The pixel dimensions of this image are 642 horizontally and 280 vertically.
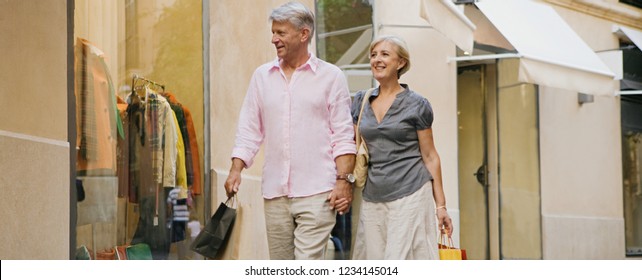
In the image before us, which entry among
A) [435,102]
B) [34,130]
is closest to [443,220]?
[34,130]

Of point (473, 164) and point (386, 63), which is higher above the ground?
point (386, 63)

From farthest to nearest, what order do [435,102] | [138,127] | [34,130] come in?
[435,102], [138,127], [34,130]

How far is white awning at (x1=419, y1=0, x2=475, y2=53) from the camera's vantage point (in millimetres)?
10805

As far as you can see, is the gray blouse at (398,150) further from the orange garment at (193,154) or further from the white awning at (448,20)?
the white awning at (448,20)

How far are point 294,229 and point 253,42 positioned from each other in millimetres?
4398

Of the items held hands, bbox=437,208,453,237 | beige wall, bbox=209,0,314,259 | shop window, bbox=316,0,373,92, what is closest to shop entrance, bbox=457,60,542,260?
shop window, bbox=316,0,373,92

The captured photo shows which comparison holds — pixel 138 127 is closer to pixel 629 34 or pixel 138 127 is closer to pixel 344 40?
pixel 344 40

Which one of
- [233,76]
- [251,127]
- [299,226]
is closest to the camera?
[299,226]

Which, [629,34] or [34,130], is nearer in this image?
[34,130]

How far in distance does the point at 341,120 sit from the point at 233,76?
3.93 metres

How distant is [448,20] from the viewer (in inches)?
440

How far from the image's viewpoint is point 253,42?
34.9ft

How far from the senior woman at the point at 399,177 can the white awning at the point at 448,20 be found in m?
4.28
